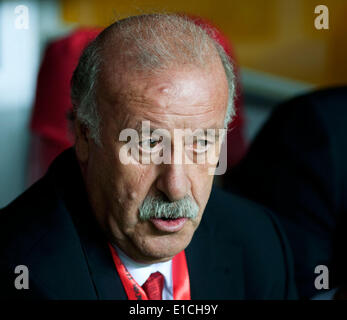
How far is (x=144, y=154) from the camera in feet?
2.84

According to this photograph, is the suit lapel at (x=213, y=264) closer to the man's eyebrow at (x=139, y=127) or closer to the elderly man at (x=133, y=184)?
the elderly man at (x=133, y=184)

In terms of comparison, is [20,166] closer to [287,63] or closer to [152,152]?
[287,63]

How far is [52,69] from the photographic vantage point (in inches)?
74.7

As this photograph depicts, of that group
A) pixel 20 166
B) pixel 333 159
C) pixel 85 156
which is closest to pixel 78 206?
pixel 85 156

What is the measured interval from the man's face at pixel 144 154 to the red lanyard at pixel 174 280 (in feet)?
0.16

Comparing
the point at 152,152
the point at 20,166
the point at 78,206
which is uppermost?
the point at 152,152

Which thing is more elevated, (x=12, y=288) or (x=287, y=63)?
(x=287, y=63)

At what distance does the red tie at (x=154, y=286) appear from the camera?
1009 millimetres

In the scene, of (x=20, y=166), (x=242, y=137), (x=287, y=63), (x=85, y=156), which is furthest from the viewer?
(x=287, y=63)

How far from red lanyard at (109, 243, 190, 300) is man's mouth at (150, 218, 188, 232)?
146 mm

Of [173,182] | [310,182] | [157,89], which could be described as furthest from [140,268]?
[310,182]

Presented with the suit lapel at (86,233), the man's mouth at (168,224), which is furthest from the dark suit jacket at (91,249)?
the man's mouth at (168,224)

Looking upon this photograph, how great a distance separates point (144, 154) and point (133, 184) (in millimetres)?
48
